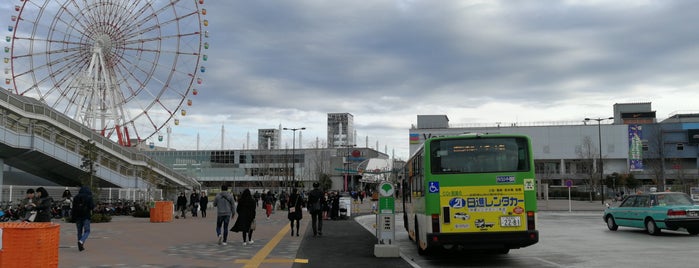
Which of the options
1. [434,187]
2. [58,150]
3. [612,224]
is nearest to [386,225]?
[434,187]

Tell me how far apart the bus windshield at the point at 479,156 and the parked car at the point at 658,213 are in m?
8.80

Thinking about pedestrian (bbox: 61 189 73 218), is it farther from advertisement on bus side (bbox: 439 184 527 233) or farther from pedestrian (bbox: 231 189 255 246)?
advertisement on bus side (bbox: 439 184 527 233)

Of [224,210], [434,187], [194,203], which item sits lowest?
[194,203]

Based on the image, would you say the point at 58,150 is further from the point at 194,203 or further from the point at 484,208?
the point at 484,208

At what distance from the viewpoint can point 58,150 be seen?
33.7 metres

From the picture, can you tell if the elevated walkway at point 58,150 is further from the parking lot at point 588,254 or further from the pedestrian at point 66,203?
the parking lot at point 588,254

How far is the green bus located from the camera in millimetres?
10789

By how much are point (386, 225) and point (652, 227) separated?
1012 cm

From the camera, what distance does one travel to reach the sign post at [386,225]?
1238 cm

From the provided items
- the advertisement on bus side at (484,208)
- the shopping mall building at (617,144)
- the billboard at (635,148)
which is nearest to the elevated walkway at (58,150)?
the advertisement on bus side at (484,208)

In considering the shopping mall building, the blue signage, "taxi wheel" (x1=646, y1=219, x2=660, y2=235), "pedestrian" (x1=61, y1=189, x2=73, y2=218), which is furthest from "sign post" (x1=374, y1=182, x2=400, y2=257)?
the shopping mall building

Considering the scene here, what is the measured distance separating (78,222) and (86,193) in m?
0.68

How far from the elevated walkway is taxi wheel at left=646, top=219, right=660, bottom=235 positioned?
26.4m

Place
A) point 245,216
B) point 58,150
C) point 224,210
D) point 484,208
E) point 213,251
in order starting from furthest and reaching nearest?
point 58,150
point 224,210
point 245,216
point 213,251
point 484,208
